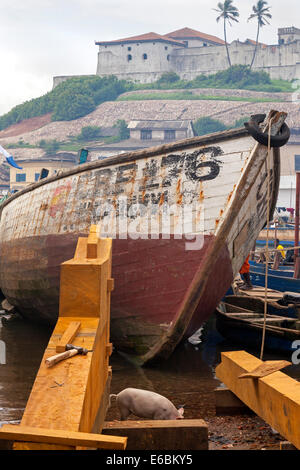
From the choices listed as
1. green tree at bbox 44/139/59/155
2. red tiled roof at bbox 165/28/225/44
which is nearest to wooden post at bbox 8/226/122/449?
green tree at bbox 44/139/59/155

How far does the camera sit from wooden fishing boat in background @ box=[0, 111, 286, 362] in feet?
26.7

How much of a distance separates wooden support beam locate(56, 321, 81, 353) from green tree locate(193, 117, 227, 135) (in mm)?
87337

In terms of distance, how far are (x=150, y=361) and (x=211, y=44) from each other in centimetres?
11350

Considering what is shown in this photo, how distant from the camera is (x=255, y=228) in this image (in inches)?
366

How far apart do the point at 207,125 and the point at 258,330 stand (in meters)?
82.8

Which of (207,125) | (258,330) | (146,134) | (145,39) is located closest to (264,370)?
(258,330)

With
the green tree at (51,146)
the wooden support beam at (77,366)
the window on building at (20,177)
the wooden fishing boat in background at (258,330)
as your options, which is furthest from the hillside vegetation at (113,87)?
the wooden support beam at (77,366)

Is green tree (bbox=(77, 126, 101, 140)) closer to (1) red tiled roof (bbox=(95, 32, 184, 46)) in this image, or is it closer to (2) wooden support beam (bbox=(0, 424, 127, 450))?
(1) red tiled roof (bbox=(95, 32, 184, 46))

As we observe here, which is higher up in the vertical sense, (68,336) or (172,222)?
(172,222)

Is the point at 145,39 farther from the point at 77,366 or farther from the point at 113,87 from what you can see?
the point at 77,366

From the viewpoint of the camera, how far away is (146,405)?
5191mm

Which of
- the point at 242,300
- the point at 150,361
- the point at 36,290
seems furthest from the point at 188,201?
the point at 242,300

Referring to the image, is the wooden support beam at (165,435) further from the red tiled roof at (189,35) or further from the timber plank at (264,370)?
the red tiled roof at (189,35)

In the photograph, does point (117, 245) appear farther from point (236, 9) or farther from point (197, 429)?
point (236, 9)
